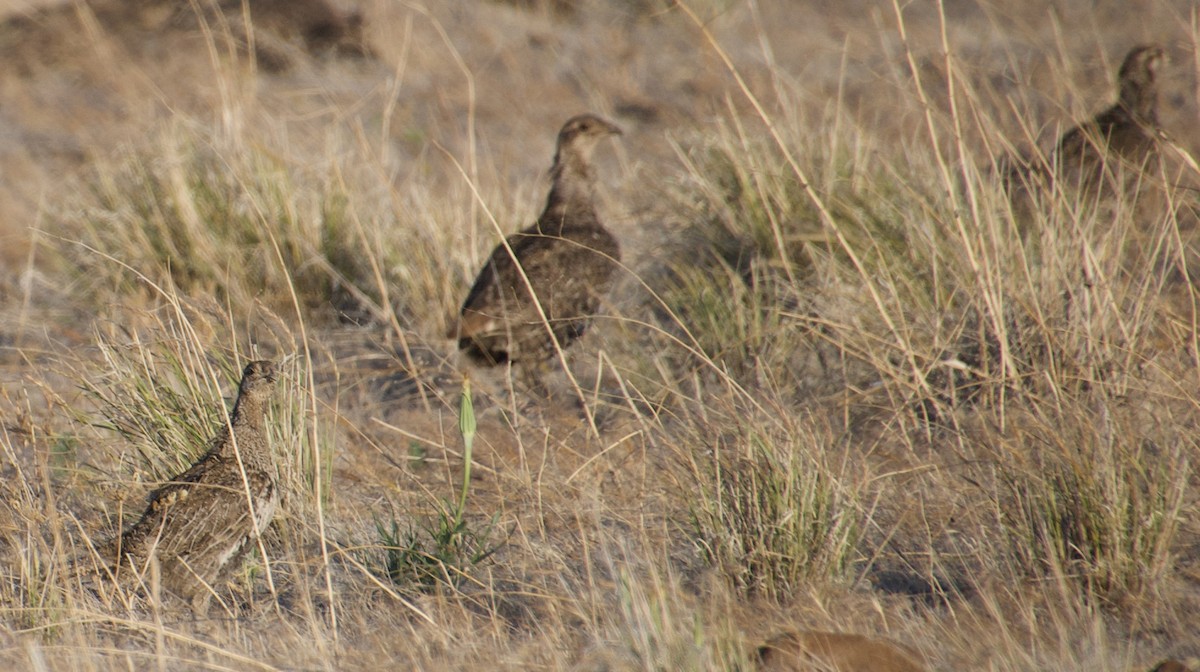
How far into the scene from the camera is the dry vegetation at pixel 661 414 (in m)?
3.45

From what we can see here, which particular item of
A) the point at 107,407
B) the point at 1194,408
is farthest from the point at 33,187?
the point at 1194,408

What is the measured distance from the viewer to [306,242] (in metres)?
6.18

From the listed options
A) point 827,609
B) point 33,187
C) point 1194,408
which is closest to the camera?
point 827,609

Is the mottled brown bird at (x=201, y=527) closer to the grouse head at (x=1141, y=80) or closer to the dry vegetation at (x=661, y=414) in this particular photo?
the dry vegetation at (x=661, y=414)

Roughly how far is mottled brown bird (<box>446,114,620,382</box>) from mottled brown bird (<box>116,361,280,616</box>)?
5.29 ft

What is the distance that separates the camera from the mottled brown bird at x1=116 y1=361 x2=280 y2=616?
11.9ft

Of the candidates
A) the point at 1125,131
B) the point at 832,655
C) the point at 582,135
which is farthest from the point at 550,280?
the point at 1125,131

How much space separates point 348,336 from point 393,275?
0.44m

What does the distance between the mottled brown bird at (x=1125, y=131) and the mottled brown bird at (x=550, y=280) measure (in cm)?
A: 229

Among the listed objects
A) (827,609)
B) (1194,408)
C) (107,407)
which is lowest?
(827,609)

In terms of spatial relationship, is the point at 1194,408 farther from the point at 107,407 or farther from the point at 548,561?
the point at 107,407

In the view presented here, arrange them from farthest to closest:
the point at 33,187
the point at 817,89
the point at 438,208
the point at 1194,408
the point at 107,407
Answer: the point at 817,89
the point at 33,187
the point at 438,208
the point at 107,407
the point at 1194,408

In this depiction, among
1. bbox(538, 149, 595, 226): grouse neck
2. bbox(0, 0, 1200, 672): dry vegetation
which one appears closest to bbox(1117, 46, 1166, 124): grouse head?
bbox(0, 0, 1200, 672): dry vegetation

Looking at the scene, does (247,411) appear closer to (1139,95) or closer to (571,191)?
(571,191)
